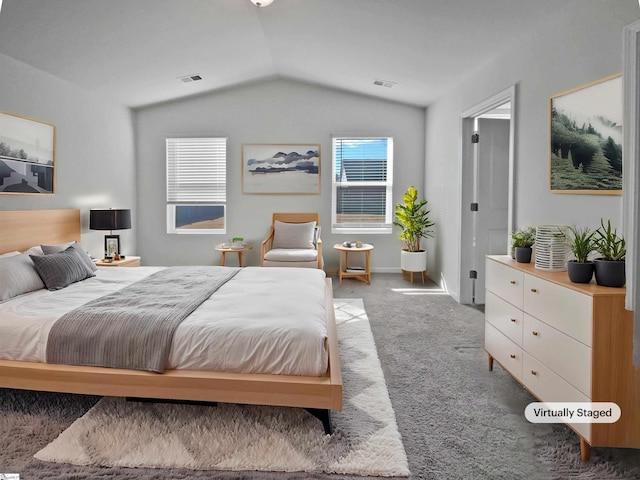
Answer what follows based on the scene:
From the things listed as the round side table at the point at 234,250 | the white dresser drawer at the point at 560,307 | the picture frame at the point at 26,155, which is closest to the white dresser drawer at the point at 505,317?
the white dresser drawer at the point at 560,307

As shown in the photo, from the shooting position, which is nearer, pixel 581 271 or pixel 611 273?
pixel 611 273

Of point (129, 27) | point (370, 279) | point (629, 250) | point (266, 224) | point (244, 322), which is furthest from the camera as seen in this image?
point (266, 224)

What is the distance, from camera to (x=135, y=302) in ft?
8.88

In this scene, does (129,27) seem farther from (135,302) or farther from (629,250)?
(629,250)

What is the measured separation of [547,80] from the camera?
3.14 metres

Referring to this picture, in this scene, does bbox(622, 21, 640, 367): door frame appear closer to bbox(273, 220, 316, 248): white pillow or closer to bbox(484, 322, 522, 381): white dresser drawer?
bbox(484, 322, 522, 381): white dresser drawer

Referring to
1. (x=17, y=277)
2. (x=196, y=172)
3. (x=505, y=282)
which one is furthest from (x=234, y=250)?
(x=505, y=282)

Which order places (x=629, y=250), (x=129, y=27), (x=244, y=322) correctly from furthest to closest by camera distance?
1. (x=129, y=27)
2. (x=244, y=322)
3. (x=629, y=250)

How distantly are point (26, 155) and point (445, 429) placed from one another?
412cm

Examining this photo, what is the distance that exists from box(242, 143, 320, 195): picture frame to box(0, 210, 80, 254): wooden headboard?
2.49m

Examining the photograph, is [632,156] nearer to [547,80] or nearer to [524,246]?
[524,246]

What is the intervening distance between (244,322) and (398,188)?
15.6 feet

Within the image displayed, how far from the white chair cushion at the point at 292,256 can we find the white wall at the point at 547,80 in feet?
5.69

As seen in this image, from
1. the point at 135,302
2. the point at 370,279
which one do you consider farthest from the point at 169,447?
the point at 370,279
